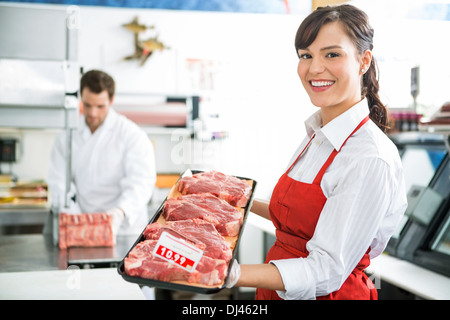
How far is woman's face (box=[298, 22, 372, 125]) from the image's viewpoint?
122cm

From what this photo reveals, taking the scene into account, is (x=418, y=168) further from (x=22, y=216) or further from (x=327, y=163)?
(x=22, y=216)

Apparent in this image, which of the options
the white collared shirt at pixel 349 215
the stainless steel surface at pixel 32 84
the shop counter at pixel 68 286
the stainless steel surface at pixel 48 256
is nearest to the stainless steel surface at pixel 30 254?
the stainless steel surface at pixel 48 256

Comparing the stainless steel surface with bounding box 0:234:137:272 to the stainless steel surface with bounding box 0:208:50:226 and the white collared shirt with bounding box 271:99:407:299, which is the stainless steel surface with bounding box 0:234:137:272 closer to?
the white collared shirt with bounding box 271:99:407:299

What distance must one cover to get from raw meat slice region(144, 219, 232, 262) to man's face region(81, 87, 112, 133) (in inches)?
71.3

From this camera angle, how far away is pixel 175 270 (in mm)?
1048

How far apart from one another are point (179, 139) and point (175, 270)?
147 inches

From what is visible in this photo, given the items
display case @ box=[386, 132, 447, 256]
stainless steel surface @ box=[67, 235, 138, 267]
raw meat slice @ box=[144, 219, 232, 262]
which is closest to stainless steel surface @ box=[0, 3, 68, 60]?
stainless steel surface @ box=[67, 235, 138, 267]

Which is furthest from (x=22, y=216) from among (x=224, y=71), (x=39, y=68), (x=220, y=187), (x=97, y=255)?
(x=220, y=187)

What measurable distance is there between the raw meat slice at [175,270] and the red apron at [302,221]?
295 millimetres

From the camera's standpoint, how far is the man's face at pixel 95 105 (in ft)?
9.63

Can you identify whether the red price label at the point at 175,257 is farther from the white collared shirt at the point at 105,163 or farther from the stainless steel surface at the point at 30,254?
the white collared shirt at the point at 105,163

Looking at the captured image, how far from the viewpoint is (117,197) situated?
9.87ft

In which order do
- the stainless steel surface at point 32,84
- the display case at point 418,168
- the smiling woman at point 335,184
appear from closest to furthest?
1. the smiling woman at point 335,184
2. the stainless steel surface at point 32,84
3. the display case at point 418,168
